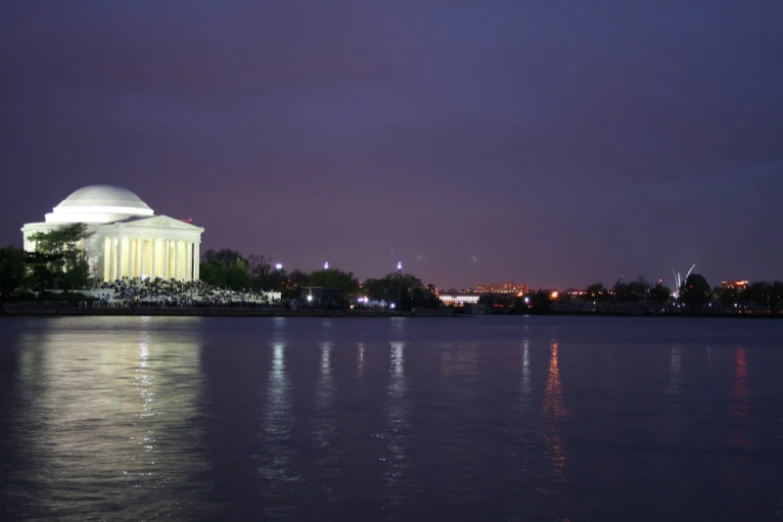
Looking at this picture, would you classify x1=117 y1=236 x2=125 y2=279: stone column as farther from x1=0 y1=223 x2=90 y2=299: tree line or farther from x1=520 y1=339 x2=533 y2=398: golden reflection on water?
x1=520 y1=339 x2=533 y2=398: golden reflection on water

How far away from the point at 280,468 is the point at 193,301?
12338 centimetres

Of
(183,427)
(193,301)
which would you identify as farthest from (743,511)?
(193,301)

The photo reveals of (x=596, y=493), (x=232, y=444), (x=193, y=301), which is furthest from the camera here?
(x=193, y=301)

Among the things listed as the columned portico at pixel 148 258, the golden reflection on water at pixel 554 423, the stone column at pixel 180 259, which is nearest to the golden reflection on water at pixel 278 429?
the golden reflection on water at pixel 554 423

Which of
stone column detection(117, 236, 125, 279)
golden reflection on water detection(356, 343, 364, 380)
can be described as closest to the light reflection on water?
golden reflection on water detection(356, 343, 364, 380)

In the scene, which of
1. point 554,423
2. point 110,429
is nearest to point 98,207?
point 110,429

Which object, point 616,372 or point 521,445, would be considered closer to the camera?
point 521,445

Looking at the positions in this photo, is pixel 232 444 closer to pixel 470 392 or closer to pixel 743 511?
pixel 743 511

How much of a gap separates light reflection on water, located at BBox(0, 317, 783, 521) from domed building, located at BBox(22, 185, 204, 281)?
120 m

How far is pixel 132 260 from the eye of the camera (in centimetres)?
15550

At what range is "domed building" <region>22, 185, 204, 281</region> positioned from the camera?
15412 centimetres

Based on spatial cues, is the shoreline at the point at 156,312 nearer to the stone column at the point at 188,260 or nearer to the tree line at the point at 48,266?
the tree line at the point at 48,266

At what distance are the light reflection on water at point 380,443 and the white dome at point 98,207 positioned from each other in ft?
434

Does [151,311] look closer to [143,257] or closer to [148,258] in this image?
[143,257]
